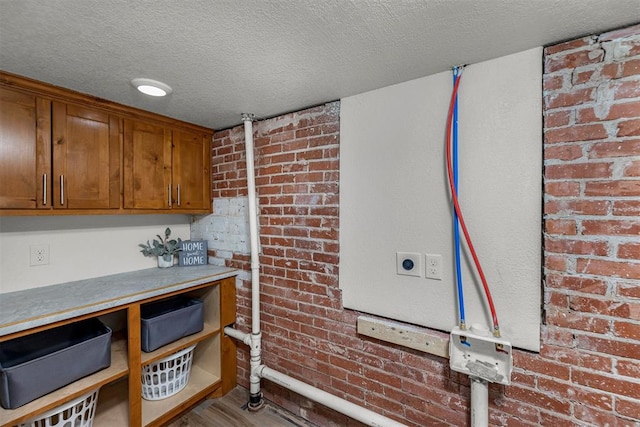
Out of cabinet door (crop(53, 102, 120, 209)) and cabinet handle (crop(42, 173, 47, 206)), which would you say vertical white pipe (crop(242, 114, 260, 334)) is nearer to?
cabinet door (crop(53, 102, 120, 209))

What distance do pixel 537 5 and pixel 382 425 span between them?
6.30 ft

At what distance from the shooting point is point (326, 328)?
1799mm

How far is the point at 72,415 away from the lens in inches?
58.6

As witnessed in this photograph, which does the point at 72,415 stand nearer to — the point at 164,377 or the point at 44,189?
the point at 164,377

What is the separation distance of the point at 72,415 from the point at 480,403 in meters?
2.06

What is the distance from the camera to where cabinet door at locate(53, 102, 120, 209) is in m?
1.59

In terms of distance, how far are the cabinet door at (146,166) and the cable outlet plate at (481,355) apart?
6.86 ft

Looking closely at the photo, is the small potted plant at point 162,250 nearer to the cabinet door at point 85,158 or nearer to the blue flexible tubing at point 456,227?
the cabinet door at point 85,158

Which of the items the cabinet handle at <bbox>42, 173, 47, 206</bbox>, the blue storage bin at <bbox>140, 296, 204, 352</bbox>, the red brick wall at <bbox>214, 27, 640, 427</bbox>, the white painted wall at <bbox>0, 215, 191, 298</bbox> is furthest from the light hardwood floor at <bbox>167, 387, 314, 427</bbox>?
the cabinet handle at <bbox>42, 173, 47, 206</bbox>

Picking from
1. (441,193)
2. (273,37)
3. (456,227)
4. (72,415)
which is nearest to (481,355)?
(456,227)

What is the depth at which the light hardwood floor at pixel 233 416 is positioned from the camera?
1.86 meters

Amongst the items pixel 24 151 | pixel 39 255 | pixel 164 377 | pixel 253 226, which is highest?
pixel 24 151

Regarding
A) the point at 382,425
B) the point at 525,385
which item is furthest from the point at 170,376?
the point at 525,385

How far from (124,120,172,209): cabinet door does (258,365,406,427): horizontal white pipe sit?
145cm
